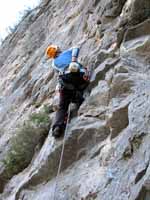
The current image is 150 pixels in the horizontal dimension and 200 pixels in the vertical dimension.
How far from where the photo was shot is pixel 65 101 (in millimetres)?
9250

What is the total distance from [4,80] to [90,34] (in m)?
4.89

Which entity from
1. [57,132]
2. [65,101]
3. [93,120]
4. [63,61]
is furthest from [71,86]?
[93,120]

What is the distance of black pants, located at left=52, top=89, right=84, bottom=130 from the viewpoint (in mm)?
8930

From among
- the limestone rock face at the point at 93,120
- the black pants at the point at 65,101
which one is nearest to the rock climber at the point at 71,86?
the black pants at the point at 65,101

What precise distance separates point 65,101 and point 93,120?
1021 mm

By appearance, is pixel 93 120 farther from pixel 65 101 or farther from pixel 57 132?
pixel 65 101

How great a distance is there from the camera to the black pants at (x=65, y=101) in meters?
8.93

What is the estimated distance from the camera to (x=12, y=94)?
13.9 m

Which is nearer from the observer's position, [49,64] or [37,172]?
[37,172]

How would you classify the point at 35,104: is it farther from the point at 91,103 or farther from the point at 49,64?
the point at 91,103

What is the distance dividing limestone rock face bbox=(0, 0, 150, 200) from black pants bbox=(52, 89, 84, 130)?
0.17 m

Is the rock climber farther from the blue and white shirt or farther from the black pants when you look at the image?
the blue and white shirt

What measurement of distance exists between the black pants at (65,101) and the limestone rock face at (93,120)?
167 mm

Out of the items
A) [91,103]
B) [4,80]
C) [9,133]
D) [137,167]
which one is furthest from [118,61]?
[4,80]
